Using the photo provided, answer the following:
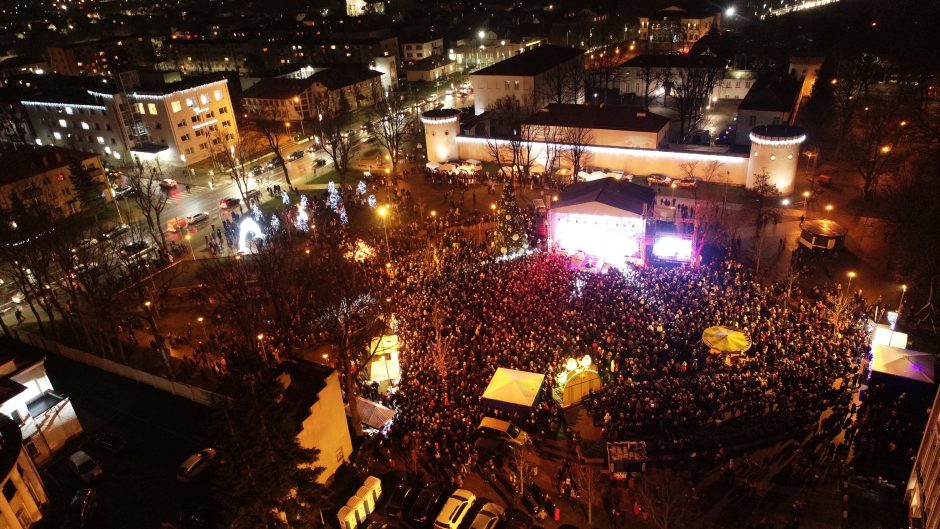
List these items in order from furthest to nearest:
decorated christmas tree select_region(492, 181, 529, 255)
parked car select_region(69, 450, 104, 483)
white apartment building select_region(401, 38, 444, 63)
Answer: white apartment building select_region(401, 38, 444, 63), decorated christmas tree select_region(492, 181, 529, 255), parked car select_region(69, 450, 104, 483)

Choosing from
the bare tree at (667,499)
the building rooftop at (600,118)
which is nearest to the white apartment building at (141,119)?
the building rooftop at (600,118)

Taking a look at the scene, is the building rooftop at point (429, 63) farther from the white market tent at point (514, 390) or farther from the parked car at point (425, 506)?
the parked car at point (425, 506)

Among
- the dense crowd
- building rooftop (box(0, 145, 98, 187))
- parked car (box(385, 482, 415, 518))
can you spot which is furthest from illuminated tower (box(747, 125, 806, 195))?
building rooftop (box(0, 145, 98, 187))

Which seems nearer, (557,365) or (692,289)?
(557,365)

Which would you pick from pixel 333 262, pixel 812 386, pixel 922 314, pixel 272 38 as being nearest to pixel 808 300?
pixel 922 314

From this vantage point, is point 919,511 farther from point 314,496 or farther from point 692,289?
point 314,496

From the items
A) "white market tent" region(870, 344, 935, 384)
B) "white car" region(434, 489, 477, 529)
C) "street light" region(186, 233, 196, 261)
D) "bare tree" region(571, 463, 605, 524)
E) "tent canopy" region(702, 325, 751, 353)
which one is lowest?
"bare tree" region(571, 463, 605, 524)

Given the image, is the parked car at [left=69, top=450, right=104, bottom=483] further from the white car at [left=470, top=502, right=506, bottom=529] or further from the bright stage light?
the bright stage light
